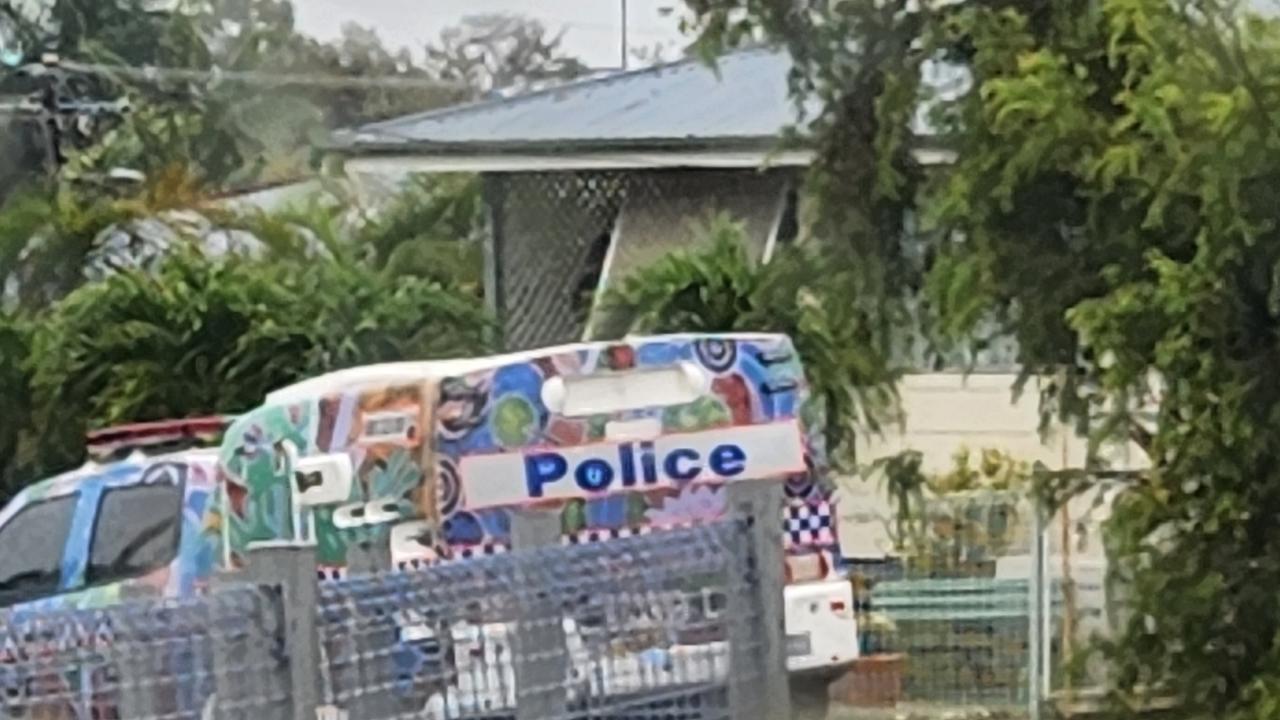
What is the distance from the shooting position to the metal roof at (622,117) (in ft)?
72.4

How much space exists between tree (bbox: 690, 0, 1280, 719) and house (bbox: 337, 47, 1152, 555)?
10353mm

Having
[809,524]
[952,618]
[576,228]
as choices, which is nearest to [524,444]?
[809,524]

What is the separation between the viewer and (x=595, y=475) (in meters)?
11.9

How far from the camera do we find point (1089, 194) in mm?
9070

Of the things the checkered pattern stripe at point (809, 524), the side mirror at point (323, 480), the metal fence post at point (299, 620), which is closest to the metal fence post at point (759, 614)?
the metal fence post at point (299, 620)

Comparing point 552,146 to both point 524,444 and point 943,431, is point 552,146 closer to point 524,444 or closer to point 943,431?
point 943,431

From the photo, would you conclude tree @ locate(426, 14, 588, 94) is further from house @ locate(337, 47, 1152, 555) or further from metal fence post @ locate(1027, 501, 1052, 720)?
metal fence post @ locate(1027, 501, 1052, 720)

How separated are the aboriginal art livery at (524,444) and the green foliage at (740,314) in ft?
6.87

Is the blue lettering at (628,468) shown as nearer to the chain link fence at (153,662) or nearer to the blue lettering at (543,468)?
the blue lettering at (543,468)

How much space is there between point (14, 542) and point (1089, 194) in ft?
23.9

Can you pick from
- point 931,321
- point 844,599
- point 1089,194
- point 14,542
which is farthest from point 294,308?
point 1089,194

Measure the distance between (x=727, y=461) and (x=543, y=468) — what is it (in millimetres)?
856

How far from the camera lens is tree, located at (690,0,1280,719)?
340 inches

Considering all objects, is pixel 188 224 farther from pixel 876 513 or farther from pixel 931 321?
pixel 931 321
